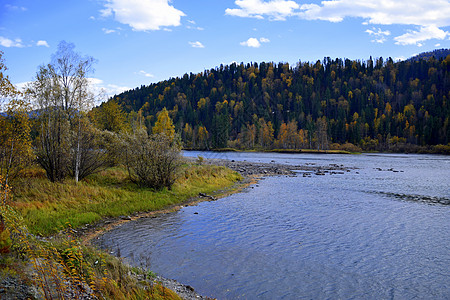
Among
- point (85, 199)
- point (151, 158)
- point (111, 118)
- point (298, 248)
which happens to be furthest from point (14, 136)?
point (111, 118)

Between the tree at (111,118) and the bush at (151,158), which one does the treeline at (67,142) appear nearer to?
the bush at (151,158)

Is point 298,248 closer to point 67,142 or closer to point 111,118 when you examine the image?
point 67,142

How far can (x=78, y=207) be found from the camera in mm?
18516

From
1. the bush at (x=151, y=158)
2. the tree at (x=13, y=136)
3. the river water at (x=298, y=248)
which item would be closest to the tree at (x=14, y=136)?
the tree at (x=13, y=136)

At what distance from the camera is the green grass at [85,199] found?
52.6 feet

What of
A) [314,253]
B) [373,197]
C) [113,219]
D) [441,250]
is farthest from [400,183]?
[113,219]

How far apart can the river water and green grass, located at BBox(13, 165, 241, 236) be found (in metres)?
2.20

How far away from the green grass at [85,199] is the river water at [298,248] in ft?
7.22

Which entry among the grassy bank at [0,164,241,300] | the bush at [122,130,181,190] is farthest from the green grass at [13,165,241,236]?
the bush at [122,130,181,190]

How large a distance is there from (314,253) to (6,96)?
637 inches

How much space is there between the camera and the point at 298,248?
1470 centimetres

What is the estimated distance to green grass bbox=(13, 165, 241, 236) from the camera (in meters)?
16.0

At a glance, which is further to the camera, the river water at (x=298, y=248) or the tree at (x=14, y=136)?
the tree at (x=14, y=136)

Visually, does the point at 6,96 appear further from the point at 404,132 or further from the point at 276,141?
the point at 404,132
